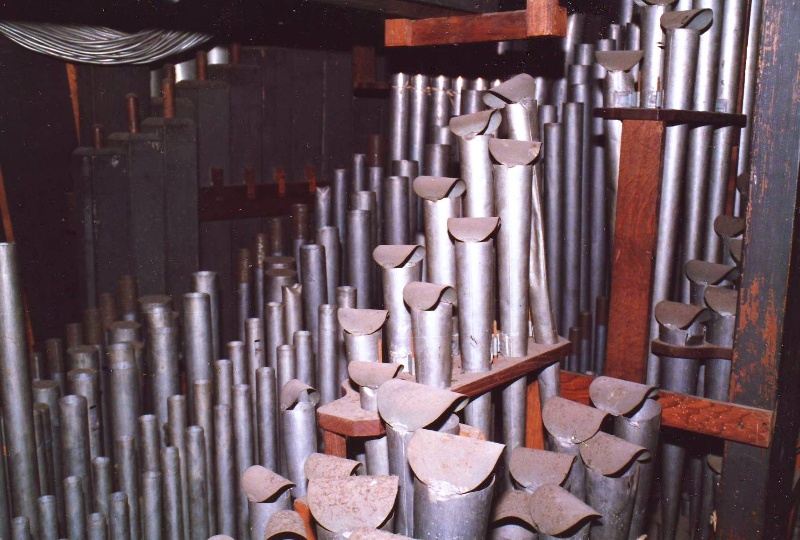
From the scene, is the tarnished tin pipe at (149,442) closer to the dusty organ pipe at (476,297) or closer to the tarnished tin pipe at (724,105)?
the dusty organ pipe at (476,297)

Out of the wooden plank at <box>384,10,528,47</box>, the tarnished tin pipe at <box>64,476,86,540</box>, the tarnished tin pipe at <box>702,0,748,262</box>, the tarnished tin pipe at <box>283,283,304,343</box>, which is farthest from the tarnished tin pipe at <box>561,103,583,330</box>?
the tarnished tin pipe at <box>64,476,86,540</box>

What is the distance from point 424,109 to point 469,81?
27 cm

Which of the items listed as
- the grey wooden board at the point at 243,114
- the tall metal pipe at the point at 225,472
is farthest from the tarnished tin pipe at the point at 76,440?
the grey wooden board at the point at 243,114

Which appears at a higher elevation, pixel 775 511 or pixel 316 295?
pixel 316 295

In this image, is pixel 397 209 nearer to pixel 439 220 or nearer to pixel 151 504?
pixel 439 220

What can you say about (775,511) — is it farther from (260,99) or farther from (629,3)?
(260,99)

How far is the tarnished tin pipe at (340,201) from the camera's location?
3.17 m

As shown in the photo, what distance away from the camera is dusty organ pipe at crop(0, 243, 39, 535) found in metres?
2.19

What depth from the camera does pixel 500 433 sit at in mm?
2416

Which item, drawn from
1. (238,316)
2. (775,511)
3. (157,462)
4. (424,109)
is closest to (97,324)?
(238,316)

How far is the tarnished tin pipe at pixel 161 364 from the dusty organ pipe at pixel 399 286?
114 centimetres

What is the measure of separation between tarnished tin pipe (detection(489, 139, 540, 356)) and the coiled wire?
8.00 ft

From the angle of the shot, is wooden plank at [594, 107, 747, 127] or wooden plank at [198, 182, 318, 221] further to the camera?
wooden plank at [198, 182, 318, 221]

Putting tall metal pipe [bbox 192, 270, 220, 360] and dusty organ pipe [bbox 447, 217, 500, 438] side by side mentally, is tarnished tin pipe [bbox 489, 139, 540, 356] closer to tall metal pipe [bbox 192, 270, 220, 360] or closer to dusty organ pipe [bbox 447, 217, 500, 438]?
dusty organ pipe [bbox 447, 217, 500, 438]
